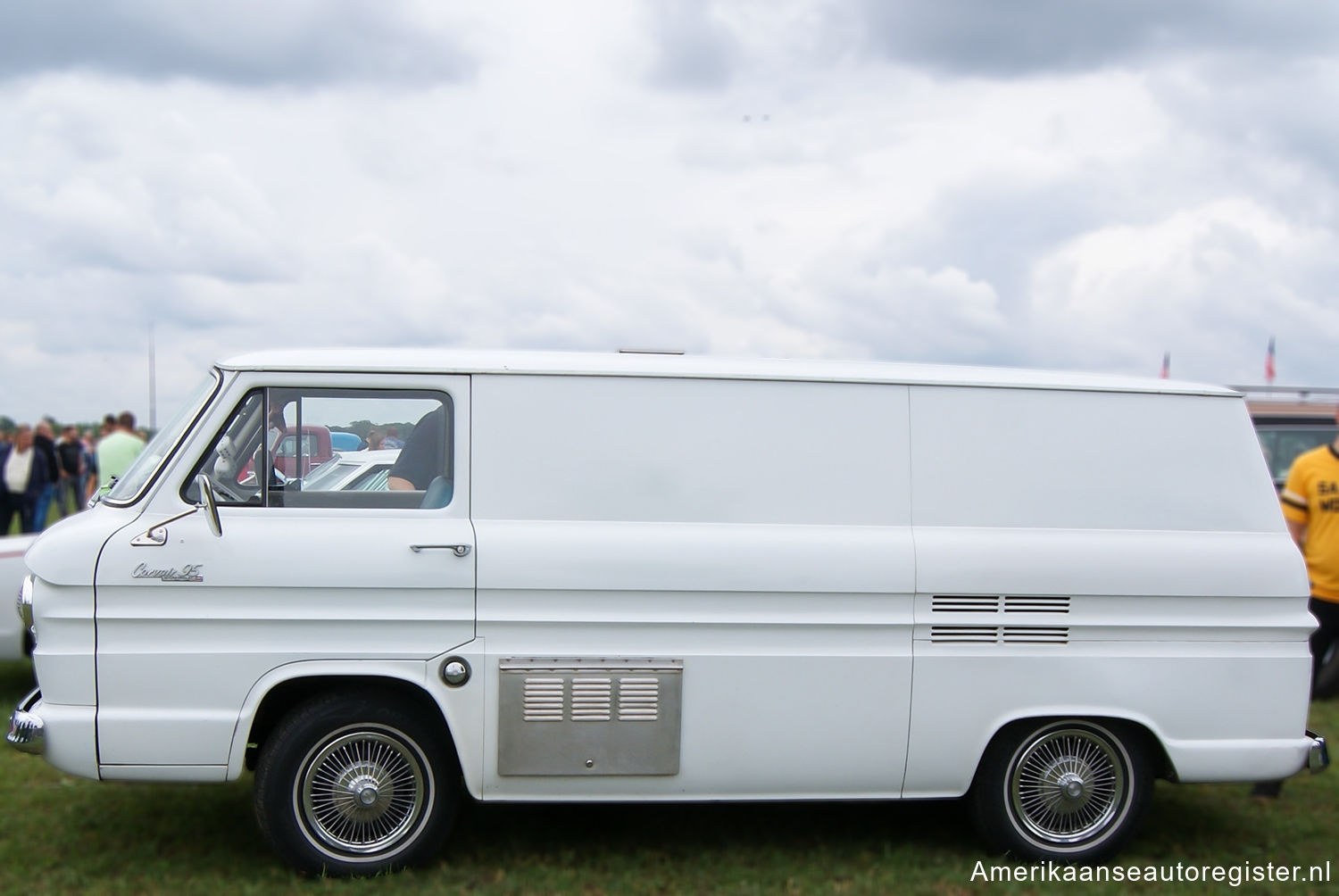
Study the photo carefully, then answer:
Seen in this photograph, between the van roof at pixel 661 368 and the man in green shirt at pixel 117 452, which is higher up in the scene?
the van roof at pixel 661 368

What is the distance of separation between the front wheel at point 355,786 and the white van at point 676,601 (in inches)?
0.5

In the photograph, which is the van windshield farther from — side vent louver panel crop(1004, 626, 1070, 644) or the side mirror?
side vent louver panel crop(1004, 626, 1070, 644)

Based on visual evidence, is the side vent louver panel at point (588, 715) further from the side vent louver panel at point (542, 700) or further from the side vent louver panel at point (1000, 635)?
the side vent louver panel at point (1000, 635)

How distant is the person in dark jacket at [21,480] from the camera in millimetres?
13250

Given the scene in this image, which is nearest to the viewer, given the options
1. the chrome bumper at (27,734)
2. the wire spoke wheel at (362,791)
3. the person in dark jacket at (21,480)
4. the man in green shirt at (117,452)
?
the chrome bumper at (27,734)

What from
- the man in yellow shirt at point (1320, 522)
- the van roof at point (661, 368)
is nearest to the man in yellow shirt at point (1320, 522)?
the man in yellow shirt at point (1320, 522)

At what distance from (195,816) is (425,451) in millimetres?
2227

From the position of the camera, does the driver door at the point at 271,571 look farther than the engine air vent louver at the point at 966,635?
No

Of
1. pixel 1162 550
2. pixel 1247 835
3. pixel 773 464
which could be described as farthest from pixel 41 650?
pixel 1247 835

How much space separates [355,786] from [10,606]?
377cm

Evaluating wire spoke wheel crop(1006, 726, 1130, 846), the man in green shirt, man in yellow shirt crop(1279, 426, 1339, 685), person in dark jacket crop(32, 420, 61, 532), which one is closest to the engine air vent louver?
wire spoke wheel crop(1006, 726, 1130, 846)

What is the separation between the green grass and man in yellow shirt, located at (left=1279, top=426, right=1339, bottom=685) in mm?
1823

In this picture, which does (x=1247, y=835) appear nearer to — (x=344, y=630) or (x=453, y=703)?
(x=453, y=703)

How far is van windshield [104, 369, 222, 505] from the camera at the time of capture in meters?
4.50
